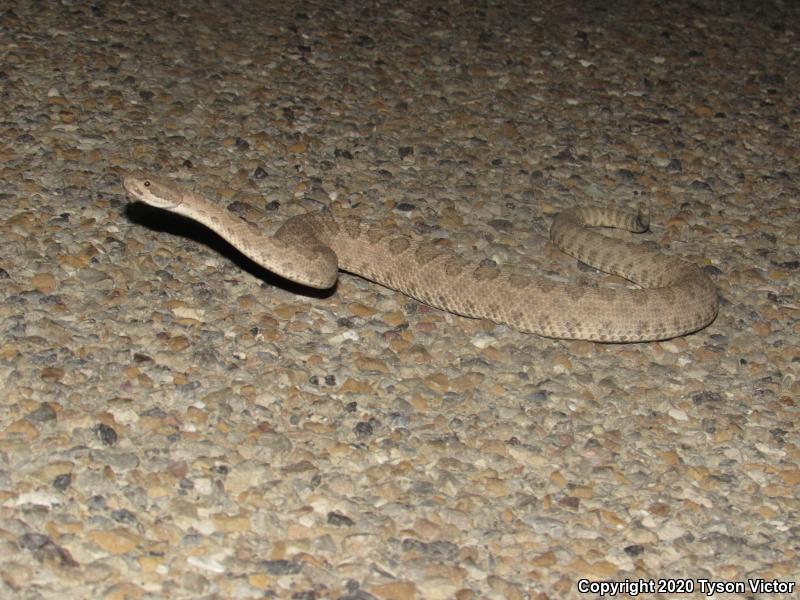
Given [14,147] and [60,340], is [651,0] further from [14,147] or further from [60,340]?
[60,340]

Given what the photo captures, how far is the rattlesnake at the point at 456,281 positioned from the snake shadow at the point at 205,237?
0.75 ft

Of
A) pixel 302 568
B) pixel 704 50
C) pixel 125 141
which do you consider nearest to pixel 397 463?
pixel 302 568

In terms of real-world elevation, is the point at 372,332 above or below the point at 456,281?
below

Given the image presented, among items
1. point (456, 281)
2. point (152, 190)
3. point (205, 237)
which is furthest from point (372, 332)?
point (152, 190)

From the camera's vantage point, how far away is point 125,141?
7.43 m

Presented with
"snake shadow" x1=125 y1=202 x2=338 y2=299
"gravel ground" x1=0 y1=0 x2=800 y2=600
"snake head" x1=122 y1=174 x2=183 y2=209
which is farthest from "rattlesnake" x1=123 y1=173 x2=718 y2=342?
"snake shadow" x1=125 y1=202 x2=338 y2=299

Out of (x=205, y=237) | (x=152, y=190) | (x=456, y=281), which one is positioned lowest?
(x=205, y=237)

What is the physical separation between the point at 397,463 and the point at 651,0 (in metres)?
7.85

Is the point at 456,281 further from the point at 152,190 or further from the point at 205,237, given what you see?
the point at 152,190

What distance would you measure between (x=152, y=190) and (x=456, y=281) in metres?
1.90

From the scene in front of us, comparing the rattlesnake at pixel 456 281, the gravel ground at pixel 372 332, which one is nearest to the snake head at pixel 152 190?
the rattlesnake at pixel 456 281

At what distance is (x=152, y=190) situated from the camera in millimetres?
6070

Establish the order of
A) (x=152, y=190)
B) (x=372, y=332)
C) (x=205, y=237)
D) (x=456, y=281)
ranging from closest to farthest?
(x=372, y=332) → (x=152, y=190) → (x=456, y=281) → (x=205, y=237)

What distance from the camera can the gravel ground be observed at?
4.39 meters
